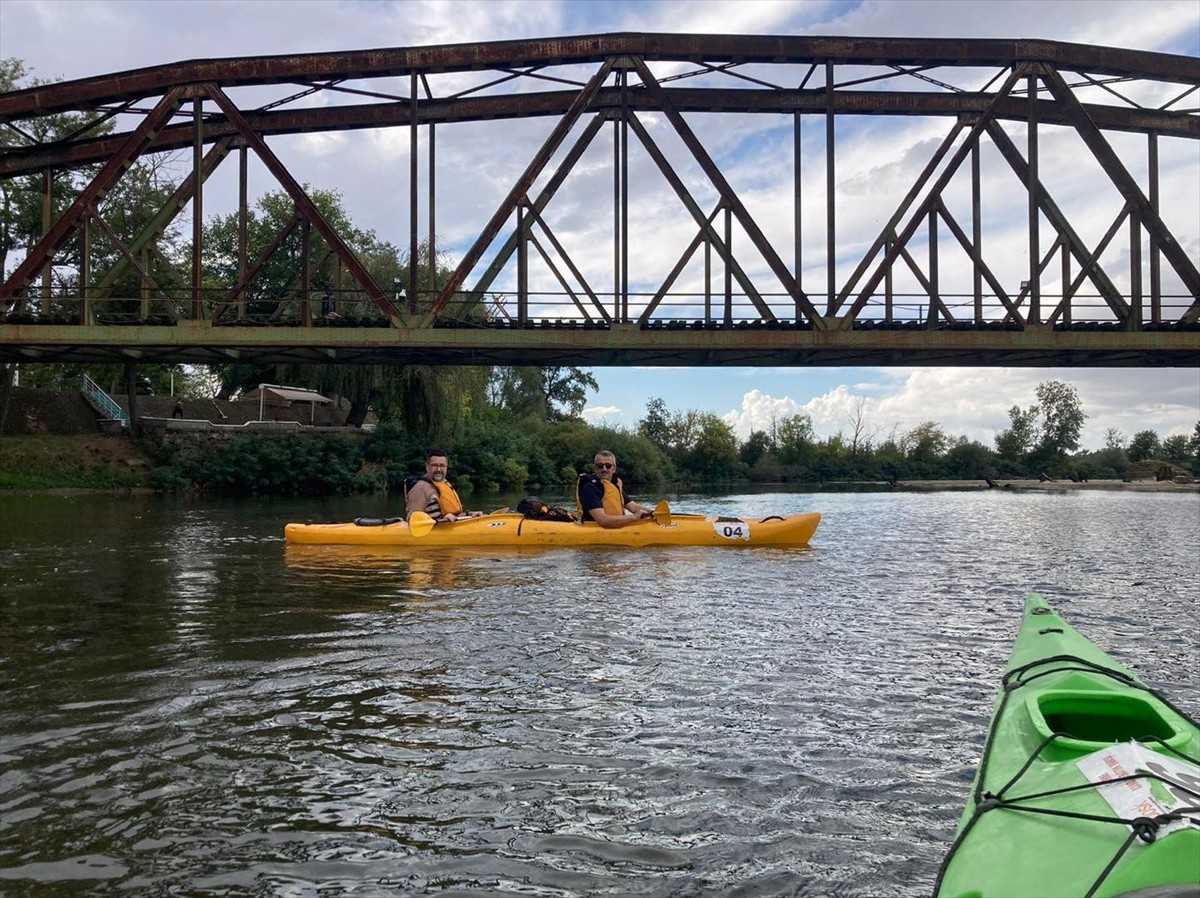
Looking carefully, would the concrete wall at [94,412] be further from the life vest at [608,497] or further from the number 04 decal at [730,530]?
the number 04 decal at [730,530]

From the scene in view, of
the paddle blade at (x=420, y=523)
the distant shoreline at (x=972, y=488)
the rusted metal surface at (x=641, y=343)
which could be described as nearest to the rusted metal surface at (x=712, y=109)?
the rusted metal surface at (x=641, y=343)

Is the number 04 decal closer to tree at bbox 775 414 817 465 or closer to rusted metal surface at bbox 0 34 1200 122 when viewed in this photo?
rusted metal surface at bbox 0 34 1200 122

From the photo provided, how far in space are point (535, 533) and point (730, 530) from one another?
314 centimetres

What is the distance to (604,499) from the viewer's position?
50.4ft

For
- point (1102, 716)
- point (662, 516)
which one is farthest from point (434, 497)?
point (1102, 716)

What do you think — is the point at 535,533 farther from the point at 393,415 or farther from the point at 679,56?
the point at 393,415

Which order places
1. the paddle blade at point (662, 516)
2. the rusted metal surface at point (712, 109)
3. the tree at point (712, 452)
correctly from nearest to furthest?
1. the paddle blade at point (662, 516)
2. the rusted metal surface at point (712, 109)
3. the tree at point (712, 452)

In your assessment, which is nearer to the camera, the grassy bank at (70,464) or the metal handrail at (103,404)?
the grassy bank at (70,464)

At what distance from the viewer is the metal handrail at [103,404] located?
38.0 m

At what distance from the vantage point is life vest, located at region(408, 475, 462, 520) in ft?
49.4

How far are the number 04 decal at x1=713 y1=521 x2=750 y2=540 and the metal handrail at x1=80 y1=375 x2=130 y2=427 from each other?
30324 mm

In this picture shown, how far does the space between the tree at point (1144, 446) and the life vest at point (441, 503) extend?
67.6 meters

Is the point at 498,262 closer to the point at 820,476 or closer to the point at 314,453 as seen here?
the point at 314,453

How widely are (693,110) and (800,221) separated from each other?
11.2 ft
